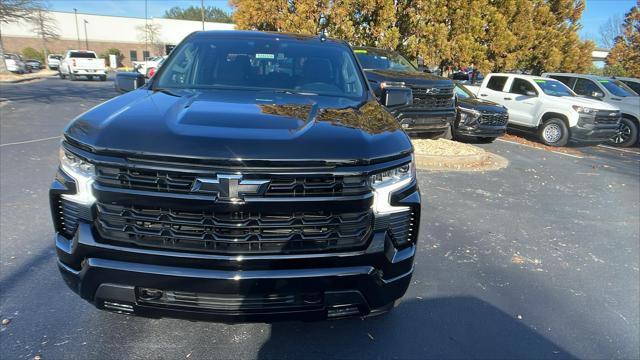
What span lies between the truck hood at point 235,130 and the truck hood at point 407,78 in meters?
5.32

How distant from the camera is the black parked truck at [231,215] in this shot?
1980 millimetres

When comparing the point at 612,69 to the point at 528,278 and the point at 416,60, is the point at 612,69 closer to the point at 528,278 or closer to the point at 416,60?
the point at 416,60

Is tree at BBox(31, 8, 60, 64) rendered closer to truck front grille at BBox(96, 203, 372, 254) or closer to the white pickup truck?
the white pickup truck

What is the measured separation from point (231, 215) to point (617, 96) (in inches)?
585

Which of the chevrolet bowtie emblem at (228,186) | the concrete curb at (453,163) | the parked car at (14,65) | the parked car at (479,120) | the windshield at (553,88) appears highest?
the windshield at (553,88)

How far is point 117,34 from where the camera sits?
73562 mm

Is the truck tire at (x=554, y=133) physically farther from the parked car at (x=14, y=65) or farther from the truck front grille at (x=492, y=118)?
the parked car at (x=14, y=65)

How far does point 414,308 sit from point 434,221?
208 centimetres

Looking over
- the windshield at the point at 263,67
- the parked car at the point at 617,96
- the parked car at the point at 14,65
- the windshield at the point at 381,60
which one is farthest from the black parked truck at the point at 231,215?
the parked car at the point at 14,65

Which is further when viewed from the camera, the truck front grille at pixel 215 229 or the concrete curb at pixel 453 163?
the concrete curb at pixel 453 163

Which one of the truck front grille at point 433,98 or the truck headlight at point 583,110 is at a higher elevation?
the truck front grille at point 433,98

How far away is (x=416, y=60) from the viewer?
1201cm

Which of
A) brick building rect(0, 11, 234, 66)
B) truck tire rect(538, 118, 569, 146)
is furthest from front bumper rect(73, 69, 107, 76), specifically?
brick building rect(0, 11, 234, 66)

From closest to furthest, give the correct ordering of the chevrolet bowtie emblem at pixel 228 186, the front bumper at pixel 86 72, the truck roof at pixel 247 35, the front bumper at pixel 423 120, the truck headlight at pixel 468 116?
the chevrolet bowtie emblem at pixel 228 186, the truck roof at pixel 247 35, the front bumper at pixel 423 120, the truck headlight at pixel 468 116, the front bumper at pixel 86 72
